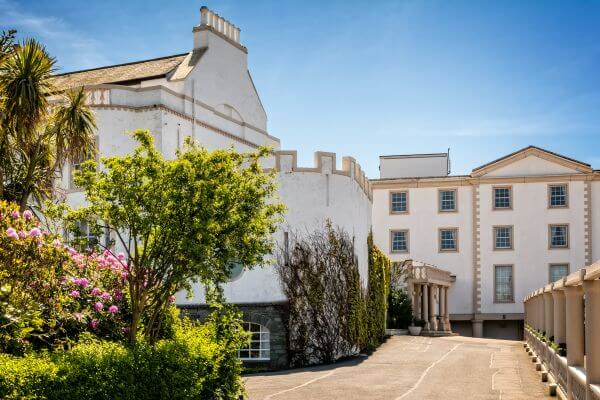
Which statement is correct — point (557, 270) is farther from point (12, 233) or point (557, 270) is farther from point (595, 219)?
point (12, 233)

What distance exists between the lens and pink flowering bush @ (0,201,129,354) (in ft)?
39.9

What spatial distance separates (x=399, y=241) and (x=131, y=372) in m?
42.5

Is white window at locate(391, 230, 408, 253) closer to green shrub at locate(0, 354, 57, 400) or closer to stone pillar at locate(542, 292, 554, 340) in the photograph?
stone pillar at locate(542, 292, 554, 340)

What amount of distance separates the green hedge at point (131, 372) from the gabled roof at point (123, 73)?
59.1 ft

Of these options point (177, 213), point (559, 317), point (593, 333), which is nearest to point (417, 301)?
point (559, 317)

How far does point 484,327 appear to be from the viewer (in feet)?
170

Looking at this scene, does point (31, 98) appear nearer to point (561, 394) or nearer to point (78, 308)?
point (78, 308)

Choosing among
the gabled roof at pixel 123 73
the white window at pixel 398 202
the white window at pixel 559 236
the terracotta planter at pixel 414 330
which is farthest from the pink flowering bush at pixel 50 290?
the white window at pixel 559 236

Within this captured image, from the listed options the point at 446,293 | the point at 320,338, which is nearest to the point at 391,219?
the point at 446,293

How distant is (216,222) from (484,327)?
4030 centimetres

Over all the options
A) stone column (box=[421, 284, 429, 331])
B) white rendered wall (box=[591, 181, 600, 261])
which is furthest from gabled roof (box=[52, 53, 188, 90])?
white rendered wall (box=[591, 181, 600, 261])

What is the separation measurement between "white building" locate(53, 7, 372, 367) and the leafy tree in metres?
8.59

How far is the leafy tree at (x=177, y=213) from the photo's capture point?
1490 centimetres

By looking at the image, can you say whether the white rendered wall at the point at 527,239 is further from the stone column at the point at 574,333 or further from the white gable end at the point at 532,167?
the stone column at the point at 574,333
